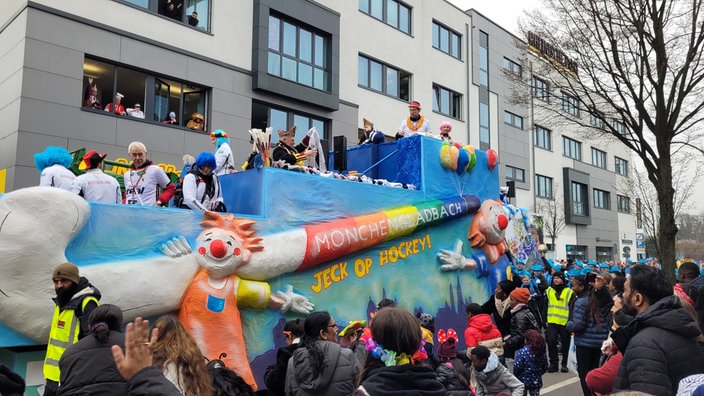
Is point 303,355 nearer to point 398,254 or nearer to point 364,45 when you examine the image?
point 398,254

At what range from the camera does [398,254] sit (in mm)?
10078

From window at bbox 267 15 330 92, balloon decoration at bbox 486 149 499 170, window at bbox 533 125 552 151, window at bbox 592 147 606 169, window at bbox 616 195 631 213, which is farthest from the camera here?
window at bbox 616 195 631 213

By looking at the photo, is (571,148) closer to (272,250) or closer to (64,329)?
(272,250)

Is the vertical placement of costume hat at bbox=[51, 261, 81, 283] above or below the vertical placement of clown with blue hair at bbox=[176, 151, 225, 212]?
below

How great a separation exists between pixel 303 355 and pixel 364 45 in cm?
1857

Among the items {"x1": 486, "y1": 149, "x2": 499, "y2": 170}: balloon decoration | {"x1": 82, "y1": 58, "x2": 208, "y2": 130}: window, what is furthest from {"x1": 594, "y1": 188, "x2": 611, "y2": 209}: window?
{"x1": 82, "y1": 58, "x2": 208, "y2": 130}: window

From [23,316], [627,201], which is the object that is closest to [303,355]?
[23,316]

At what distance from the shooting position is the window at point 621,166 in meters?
44.8

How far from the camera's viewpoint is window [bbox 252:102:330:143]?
17250 mm

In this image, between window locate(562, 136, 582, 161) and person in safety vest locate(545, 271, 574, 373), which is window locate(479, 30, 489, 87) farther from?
person in safety vest locate(545, 271, 574, 373)

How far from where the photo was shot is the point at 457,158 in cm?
1149

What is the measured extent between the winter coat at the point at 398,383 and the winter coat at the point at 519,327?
4350 mm

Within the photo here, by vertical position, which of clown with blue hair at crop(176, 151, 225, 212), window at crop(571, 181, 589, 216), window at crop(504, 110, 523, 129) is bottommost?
clown with blue hair at crop(176, 151, 225, 212)

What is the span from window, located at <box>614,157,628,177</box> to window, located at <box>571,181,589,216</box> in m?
7.14
